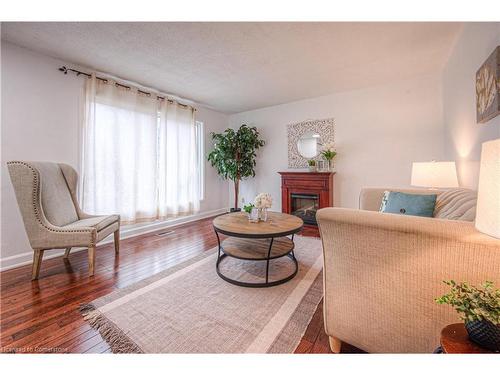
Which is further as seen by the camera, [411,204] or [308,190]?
[308,190]

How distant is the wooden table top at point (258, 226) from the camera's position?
5.73 ft

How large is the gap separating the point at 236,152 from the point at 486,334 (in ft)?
13.1

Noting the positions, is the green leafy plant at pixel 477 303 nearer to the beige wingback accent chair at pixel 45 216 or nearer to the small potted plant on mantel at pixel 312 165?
the beige wingback accent chair at pixel 45 216

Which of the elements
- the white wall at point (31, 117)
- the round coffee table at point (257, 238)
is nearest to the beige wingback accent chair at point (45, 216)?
the white wall at point (31, 117)

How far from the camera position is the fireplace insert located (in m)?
3.70

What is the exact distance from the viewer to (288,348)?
3.82 feet

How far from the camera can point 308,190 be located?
371cm

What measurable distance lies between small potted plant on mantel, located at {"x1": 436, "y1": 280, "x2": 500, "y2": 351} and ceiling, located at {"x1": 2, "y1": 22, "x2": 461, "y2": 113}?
86.4 inches

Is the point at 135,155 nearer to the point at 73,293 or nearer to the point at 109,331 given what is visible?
the point at 73,293

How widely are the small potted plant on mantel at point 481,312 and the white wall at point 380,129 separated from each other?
3079mm

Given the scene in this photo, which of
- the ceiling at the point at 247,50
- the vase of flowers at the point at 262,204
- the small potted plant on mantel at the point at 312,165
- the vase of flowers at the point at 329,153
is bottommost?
the vase of flowers at the point at 262,204

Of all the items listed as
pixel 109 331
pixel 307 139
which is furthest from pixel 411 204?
pixel 307 139

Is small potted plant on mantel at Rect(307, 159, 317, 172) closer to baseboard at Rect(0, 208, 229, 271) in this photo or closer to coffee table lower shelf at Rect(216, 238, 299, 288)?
coffee table lower shelf at Rect(216, 238, 299, 288)
